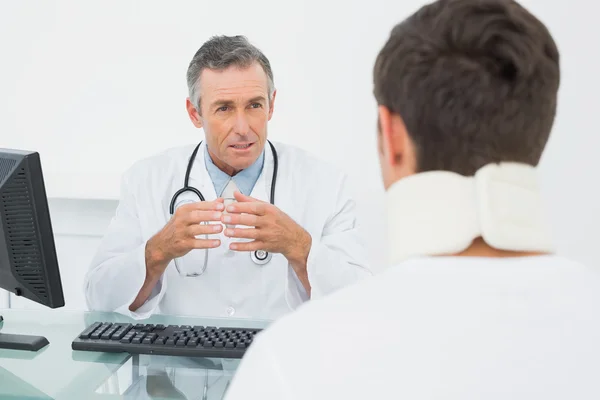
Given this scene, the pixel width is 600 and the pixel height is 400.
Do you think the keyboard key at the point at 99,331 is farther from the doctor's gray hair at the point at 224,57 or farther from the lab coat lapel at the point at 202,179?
the doctor's gray hair at the point at 224,57

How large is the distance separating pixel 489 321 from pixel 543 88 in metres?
0.25

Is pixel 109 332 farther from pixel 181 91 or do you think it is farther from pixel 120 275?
pixel 181 91

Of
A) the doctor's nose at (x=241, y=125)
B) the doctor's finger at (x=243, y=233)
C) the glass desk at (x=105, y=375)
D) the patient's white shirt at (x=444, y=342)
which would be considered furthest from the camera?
the doctor's nose at (x=241, y=125)

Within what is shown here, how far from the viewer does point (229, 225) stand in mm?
1919

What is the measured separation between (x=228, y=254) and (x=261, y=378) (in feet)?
4.53

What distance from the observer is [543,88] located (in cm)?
69

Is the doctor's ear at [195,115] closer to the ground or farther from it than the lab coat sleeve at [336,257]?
farther from it

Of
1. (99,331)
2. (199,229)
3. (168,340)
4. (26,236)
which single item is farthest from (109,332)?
(199,229)

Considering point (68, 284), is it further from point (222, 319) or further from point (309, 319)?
point (309, 319)

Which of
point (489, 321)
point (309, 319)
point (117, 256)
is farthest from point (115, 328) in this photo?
point (489, 321)

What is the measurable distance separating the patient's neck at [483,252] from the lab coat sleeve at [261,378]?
0.22 meters

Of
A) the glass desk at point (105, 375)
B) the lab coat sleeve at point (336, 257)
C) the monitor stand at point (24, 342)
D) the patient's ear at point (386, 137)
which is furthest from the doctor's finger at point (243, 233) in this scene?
the patient's ear at point (386, 137)

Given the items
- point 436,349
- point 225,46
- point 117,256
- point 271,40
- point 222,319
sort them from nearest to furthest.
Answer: point 436,349 < point 222,319 < point 117,256 < point 225,46 < point 271,40

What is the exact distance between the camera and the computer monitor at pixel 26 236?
4.49 ft
